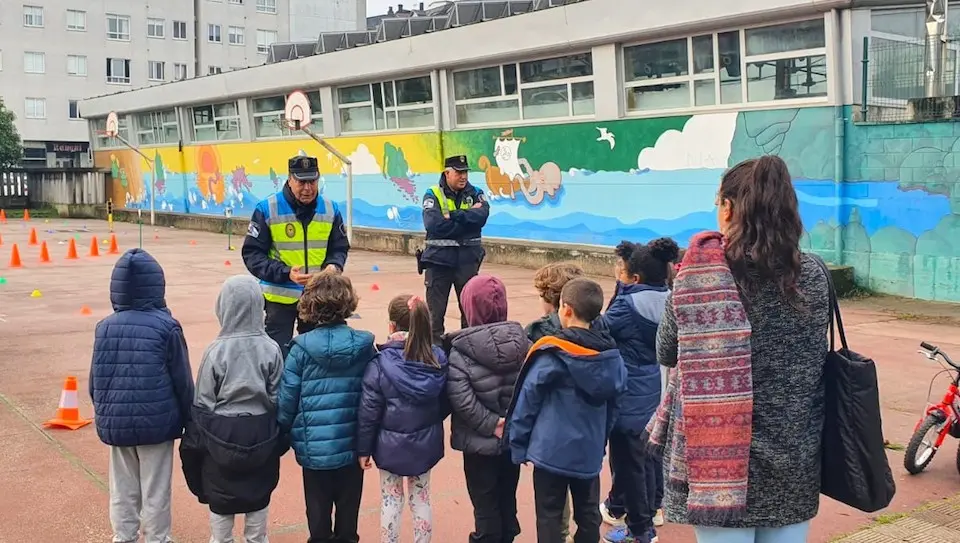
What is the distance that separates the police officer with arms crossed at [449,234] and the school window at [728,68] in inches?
313

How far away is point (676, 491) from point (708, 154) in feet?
44.8

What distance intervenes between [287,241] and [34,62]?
55505 mm

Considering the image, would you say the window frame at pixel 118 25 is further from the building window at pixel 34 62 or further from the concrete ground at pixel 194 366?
the concrete ground at pixel 194 366

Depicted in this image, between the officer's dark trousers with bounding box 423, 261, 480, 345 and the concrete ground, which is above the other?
the officer's dark trousers with bounding box 423, 261, 480, 345

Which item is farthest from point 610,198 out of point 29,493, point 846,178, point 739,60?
point 29,493

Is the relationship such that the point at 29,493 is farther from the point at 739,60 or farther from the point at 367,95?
the point at 367,95

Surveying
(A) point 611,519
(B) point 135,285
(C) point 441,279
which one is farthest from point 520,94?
(B) point 135,285

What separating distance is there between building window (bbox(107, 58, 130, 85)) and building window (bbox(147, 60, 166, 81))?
54.4 inches

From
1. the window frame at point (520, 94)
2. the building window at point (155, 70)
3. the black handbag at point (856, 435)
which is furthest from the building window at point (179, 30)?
the black handbag at point (856, 435)

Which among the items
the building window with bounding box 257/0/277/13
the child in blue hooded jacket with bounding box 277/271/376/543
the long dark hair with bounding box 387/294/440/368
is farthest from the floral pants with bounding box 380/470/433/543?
the building window with bounding box 257/0/277/13

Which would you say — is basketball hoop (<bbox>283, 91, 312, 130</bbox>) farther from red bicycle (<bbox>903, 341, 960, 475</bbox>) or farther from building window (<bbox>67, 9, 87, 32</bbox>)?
building window (<bbox>67, 9, 87, 32</bbox>)

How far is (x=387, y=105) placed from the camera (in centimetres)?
2358

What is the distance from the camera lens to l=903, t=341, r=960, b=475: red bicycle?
5609 millimetres

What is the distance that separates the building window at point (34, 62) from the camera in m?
53.8
